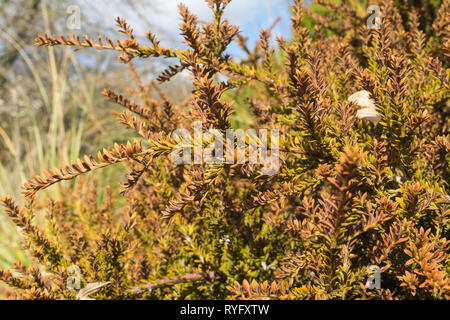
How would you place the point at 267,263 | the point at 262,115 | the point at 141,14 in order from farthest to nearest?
the point at 141,14
the point at 262,115
the point at 267,263

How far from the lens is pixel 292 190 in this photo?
69 centimetres

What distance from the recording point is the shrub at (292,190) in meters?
0.58

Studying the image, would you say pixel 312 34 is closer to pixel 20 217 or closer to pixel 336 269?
pixel 336 269

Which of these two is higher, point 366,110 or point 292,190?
point 366,110

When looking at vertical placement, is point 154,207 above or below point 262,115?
below

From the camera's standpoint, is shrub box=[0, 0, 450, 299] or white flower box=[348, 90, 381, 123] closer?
shrub box=[0, 0, 450, 299]

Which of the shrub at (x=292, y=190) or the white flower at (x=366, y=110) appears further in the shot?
the white flower at (x=366, y=110)

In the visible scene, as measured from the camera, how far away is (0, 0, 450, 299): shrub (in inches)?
23.0

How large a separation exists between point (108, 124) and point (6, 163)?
1.79m

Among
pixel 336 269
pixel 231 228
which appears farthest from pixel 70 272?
pixel 336 269

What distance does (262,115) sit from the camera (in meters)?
1.04
